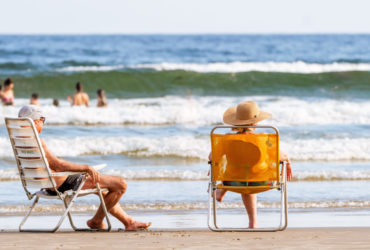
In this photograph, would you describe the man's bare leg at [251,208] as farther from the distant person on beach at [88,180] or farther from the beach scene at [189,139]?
the distant person on beach at [88,180]

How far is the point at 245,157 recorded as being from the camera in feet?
17.4

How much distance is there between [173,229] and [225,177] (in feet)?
2.53

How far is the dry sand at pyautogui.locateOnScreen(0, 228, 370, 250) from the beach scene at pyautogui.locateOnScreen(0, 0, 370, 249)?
0.04 meters

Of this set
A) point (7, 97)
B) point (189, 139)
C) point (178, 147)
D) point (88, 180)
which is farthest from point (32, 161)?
point (7, 97)

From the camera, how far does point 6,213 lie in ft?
22.2

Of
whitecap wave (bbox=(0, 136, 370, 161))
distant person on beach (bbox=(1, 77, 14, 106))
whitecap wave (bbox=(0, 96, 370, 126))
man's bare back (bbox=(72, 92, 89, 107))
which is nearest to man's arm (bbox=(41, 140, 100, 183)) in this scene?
whitecap wave (bbox=(0, 136, 370, 161))

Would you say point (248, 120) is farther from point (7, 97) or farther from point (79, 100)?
point (7, 97)

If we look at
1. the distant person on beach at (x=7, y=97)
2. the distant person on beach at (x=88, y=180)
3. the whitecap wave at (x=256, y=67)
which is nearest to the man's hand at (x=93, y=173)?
the distant person on beach at (x=88, y=180)

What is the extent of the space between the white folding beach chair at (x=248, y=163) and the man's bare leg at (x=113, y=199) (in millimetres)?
701

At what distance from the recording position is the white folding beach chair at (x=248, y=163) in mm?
5258

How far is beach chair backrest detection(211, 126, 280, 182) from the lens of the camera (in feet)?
17.3

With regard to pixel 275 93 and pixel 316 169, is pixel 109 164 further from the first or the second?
pixel 275 93

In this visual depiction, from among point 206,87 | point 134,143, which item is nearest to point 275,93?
point 206,87

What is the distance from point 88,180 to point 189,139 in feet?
22.3
